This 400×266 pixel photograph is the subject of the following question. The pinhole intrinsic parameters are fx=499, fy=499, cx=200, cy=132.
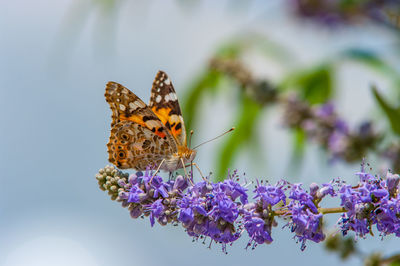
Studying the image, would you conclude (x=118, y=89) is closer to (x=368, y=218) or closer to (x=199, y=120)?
(x=199, y=120)

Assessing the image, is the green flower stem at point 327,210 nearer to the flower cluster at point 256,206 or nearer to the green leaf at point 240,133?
the flower cluster at point 256,206

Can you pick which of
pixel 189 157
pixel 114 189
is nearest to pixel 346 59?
pixel 189 157

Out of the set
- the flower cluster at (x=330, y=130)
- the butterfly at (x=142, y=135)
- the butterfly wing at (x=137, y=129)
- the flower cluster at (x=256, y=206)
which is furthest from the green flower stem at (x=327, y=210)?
the flower cluster at (x=330, y=130)

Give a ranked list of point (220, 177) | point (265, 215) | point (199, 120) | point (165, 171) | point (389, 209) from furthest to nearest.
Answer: point (199, 120)
point (220, 177)
point (165, 171)
point (265, 215)
point (389, 209)

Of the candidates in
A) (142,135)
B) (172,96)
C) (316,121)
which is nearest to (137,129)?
(142,135)

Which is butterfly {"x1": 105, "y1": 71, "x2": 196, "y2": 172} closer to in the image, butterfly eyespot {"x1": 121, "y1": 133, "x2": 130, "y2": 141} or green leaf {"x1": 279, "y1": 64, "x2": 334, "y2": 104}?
butterfly eyespot {"x1": 121, "y1": 133, "x2": 130, "y2": 141}

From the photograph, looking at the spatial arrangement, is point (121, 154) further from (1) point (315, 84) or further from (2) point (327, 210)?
(1) point (315, 84)

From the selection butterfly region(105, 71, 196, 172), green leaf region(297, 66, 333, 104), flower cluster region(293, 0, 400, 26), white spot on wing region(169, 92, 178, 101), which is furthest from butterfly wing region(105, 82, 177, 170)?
flower cluster region(293, 0, 400, 26)
